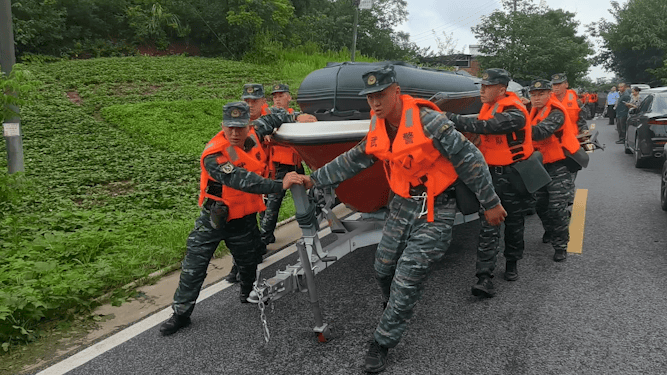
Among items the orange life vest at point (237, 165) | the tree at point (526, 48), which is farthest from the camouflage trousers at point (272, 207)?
the tree at point (526, 48)

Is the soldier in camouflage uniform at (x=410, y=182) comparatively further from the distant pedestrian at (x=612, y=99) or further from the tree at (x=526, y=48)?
the tree at (x=526, y=48)

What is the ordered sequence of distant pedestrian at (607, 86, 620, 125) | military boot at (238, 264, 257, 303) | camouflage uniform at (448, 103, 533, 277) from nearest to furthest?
military boot at (238, 264, 257, 303) → camouflage uniform at (448, 103, 533, 277) → distant pedestrian at (607, 86, 620, 125)

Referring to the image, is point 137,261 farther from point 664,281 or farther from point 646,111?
point 646,111

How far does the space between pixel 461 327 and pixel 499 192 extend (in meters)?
1.41

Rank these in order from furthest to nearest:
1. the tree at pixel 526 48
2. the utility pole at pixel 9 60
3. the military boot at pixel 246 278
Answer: the tree at pixel 526 48 < the utility pole at pixel 9 60 < the military boot at pixel 246 278

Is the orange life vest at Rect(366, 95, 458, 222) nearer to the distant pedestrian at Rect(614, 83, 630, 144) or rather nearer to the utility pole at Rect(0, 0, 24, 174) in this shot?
the utility pole at Rect(0, 0, 24, 174)

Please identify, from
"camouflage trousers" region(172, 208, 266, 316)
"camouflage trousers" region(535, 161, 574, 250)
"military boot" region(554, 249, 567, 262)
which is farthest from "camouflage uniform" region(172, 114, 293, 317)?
"military boot" region(554, 249, 567, 262)

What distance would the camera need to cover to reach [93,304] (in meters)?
4.26

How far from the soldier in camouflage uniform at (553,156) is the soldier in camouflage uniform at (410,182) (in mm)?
2106

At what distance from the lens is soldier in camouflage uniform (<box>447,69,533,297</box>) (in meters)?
4.35

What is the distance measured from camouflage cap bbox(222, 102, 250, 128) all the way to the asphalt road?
142 cm

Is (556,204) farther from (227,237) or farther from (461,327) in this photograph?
(227,237)

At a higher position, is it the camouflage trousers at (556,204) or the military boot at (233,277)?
the camouflage trousers at (556,204)

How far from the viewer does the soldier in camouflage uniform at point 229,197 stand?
11.9 ft
